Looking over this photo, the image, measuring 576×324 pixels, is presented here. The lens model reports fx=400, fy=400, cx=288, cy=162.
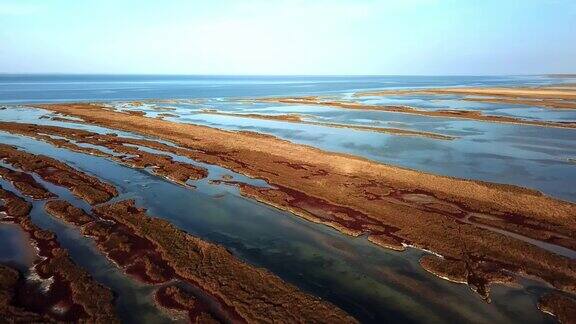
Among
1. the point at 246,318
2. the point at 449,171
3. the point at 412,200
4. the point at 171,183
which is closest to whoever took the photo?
the point at 246,318

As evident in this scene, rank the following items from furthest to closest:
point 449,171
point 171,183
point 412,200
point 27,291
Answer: point 449,171 → point 171,183 → point 412,200 → point 27,291

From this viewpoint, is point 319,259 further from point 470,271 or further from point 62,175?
point 62,175

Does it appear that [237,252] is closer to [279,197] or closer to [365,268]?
[365,268]

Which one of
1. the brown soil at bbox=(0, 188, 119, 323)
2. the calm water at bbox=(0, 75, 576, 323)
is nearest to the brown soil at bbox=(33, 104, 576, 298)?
the calm water at bbox=(0, 75, 576, 323)

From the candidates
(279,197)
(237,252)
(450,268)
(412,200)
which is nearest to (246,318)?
(237,252)

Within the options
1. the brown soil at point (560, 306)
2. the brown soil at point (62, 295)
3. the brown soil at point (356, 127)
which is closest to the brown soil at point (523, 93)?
the brown soil at point (356, 127)

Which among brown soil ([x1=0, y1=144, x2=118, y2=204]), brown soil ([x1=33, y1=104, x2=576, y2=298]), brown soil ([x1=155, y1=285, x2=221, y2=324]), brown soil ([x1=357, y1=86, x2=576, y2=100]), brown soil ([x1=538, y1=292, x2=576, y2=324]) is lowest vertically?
brown soil ([x1=357, y1=86, x2=576, y2=100])

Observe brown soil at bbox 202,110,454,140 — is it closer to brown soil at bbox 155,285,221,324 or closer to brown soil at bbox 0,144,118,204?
brown soil at bbox 0,144,118,204
